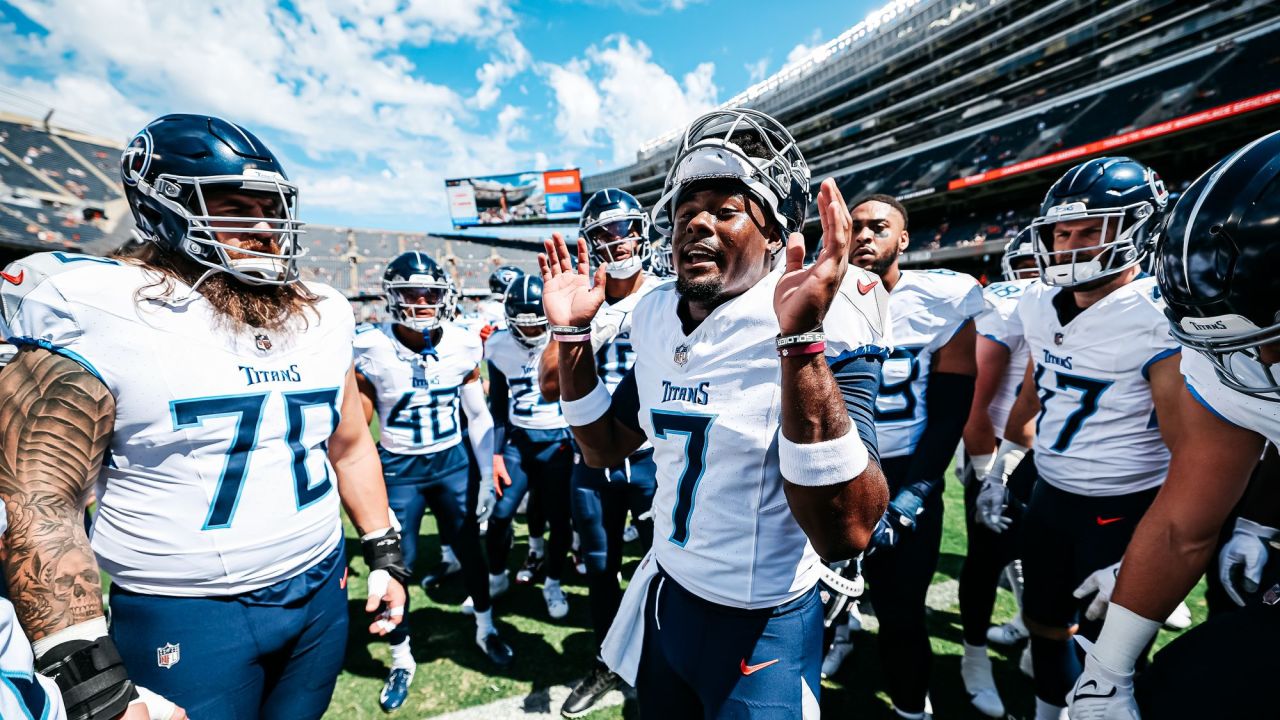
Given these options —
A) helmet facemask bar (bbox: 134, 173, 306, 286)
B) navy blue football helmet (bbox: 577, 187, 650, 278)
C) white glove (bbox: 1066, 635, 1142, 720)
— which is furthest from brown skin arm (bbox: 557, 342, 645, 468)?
navy blue football helmet (bbox: 577, 187, 650, 278)

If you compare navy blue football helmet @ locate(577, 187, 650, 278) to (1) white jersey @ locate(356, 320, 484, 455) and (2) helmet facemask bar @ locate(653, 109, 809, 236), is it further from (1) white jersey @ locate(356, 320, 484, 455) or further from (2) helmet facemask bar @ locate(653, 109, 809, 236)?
(2) helmet facemask bar @ locate(653, 109, 809, 236)

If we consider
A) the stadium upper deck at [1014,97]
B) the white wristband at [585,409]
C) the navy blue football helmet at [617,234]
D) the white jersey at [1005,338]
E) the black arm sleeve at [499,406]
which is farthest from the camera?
the stadium upper deck at [1014,97]

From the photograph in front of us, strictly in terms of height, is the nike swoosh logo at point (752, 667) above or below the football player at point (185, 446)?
below

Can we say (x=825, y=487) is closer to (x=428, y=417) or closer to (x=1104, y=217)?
(x=1104, y=217)

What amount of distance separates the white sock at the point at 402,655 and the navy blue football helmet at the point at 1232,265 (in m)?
3.78

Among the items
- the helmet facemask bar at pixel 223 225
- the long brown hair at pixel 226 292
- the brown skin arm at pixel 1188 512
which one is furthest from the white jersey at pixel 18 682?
the brown skin arm at pixel 1188 512

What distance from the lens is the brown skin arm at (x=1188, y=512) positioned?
54.3 inches

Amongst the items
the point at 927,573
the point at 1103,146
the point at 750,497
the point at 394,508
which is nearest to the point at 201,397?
the point at 750,497

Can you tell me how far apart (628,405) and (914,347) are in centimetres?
170

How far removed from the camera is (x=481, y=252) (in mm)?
42875

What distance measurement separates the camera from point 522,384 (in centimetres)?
434

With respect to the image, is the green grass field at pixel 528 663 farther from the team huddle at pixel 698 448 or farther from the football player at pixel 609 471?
the team huddle at pixel 698 448

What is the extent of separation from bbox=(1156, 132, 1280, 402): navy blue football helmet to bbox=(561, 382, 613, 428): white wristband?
1.58 metres

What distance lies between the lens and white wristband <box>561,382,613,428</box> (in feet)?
6.36
